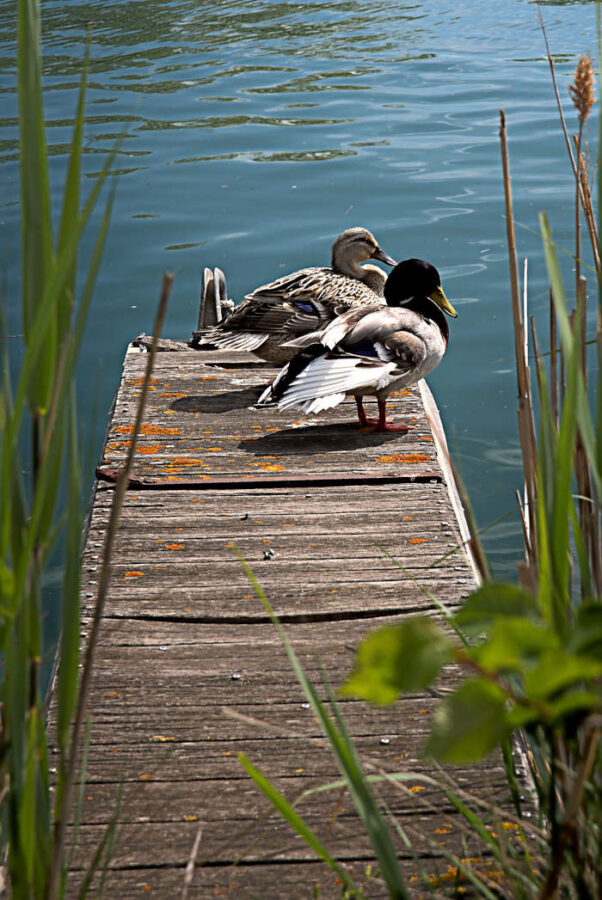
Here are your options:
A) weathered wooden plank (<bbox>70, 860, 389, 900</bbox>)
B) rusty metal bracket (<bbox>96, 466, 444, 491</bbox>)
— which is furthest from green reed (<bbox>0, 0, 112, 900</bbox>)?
rusty metal bracket (<bbox>96, 466, 444, 491</bbox>)

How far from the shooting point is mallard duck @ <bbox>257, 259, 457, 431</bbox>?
13.4ft

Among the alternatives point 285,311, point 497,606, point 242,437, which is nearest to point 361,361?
point 242,437

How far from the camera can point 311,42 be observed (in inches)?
698

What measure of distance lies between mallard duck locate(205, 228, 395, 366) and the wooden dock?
50cm

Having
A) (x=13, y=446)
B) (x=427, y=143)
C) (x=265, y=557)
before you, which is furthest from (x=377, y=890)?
(x=427, y=143)

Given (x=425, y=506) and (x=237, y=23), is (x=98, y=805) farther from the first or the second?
(x=237, y=23)

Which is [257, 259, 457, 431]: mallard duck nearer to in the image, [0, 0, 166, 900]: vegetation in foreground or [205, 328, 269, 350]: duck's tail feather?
[205, 328, 269, 350]: duck's tail feather

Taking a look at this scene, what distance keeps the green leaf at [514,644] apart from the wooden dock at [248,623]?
0.57 m

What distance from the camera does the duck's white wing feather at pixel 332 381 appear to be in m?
4.05

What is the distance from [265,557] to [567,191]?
284 inches

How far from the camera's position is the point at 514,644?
74 centimetres

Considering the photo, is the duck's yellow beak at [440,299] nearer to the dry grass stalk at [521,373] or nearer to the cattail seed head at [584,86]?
the dry grass stalk at [521,373]

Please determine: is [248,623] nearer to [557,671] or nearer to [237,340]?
[557,671]

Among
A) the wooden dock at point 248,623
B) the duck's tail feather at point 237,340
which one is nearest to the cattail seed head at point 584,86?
the wooden dock at point 248,623
